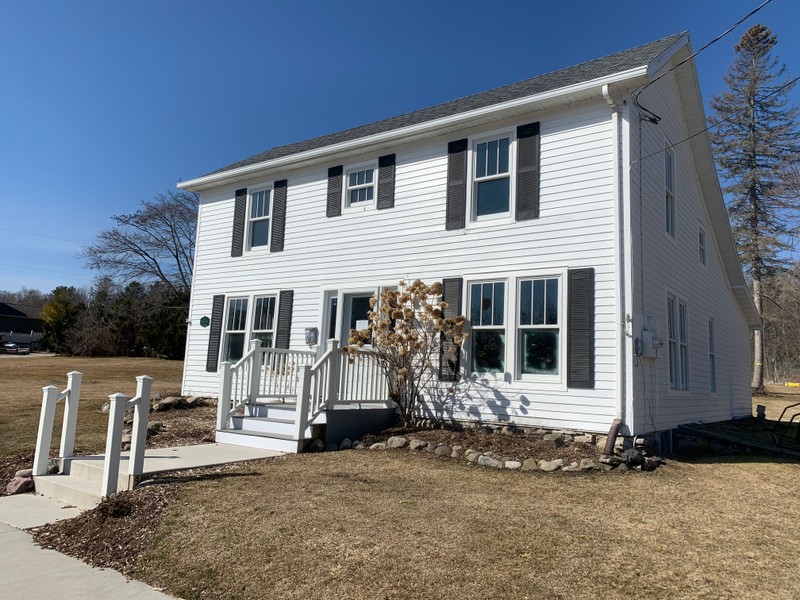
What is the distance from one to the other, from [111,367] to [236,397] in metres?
18.8

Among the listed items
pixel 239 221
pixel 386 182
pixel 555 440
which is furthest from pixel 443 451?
pixel 239 221

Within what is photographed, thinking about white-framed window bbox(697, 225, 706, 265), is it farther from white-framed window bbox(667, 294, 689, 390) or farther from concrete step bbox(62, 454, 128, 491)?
concrete step bbox(62, 454, 128, 491)

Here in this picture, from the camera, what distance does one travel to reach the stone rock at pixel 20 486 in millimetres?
6098

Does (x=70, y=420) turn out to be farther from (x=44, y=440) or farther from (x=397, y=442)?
(x=397, y=442)

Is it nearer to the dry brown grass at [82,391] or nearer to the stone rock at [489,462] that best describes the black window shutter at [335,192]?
the dry brown grass at [82,391]

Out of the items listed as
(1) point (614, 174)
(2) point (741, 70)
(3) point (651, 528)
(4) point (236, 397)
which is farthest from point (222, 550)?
(2) point (741, 70)

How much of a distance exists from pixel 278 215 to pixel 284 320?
2.31m

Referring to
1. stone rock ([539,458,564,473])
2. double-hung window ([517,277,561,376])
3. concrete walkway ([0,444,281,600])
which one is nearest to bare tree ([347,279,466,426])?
double-hung window ([517,277,561,376])

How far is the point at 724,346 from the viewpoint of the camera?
13477 mm

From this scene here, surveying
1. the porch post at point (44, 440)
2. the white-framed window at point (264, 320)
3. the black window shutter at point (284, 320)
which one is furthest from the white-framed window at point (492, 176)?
the porch post at point (44, 440)

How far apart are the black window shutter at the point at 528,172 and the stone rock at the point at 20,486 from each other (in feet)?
23.9

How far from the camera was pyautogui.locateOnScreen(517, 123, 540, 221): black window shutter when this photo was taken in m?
8.77

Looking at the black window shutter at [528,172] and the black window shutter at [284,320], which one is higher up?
the black window shutter at [528,172]

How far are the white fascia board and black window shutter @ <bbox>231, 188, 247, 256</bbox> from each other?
16.7 inches
